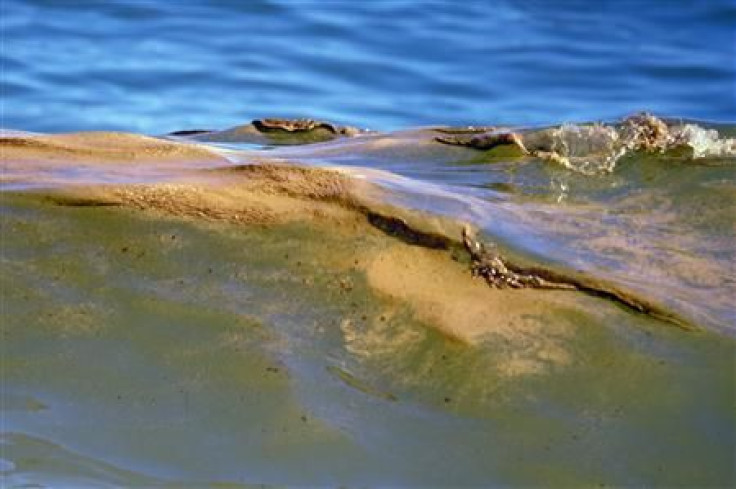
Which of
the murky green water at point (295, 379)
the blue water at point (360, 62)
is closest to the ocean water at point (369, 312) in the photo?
the murky green water at point (295, 379)

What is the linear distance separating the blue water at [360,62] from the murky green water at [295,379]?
3.89 metres

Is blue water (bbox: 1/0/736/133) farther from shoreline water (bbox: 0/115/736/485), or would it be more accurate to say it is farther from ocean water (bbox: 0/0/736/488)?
shoreline water (bbox: 0/115/736/485)

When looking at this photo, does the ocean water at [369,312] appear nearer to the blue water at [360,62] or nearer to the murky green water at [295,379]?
the murky green water at [295,379]

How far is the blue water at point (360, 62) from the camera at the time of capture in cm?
716

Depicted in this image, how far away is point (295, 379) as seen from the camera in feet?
8.89

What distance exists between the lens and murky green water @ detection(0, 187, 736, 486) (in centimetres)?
254

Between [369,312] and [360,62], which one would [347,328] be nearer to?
[369,312]

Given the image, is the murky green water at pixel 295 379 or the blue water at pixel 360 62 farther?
the blue water at pixel 360 62

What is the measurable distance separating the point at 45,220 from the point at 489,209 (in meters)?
0.98

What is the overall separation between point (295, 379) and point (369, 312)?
229 mm

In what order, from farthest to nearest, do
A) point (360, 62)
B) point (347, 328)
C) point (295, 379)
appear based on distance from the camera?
point (360, 62), point (347, 328), point (295, 379)

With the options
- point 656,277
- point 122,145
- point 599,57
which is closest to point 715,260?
point 656,277

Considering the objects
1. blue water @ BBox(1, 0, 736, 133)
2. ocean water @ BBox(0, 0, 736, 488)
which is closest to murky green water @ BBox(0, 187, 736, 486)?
ocean water @ BBox(0, 0, 736, 488)

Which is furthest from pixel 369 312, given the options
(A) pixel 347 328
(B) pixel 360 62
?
(B) pixel 360 62
